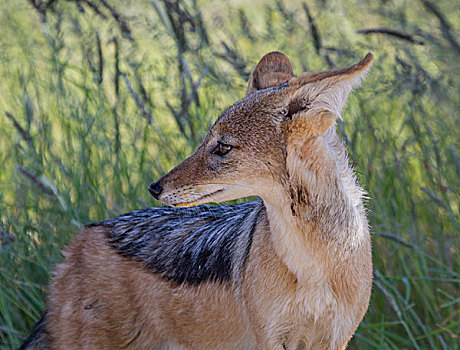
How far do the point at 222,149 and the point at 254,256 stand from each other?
56cm

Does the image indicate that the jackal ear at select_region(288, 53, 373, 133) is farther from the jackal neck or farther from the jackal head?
the jackal neck

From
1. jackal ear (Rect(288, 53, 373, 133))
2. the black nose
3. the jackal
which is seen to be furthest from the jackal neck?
the black nose

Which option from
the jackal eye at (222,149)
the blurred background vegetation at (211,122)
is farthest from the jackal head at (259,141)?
the blurred background vegetation at (211,122)

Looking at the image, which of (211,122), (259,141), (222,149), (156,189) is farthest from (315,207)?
(211,122)

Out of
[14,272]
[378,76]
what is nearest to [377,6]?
[378,76]

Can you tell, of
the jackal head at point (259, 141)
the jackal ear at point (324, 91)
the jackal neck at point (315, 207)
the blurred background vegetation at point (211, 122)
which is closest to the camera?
the jackal ear at point (324, 91)

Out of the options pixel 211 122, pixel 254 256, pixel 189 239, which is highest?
pixel 211 122

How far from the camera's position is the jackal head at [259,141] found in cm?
282

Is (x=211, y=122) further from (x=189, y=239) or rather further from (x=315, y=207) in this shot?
(x=315, y=207)

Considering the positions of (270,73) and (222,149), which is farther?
(270,73)

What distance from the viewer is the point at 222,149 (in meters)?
3.11

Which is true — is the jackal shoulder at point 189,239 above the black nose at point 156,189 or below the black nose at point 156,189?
below

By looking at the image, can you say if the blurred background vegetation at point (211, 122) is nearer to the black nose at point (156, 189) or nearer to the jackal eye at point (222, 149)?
the black nose at point (156, 189)

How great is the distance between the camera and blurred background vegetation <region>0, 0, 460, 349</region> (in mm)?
3889
